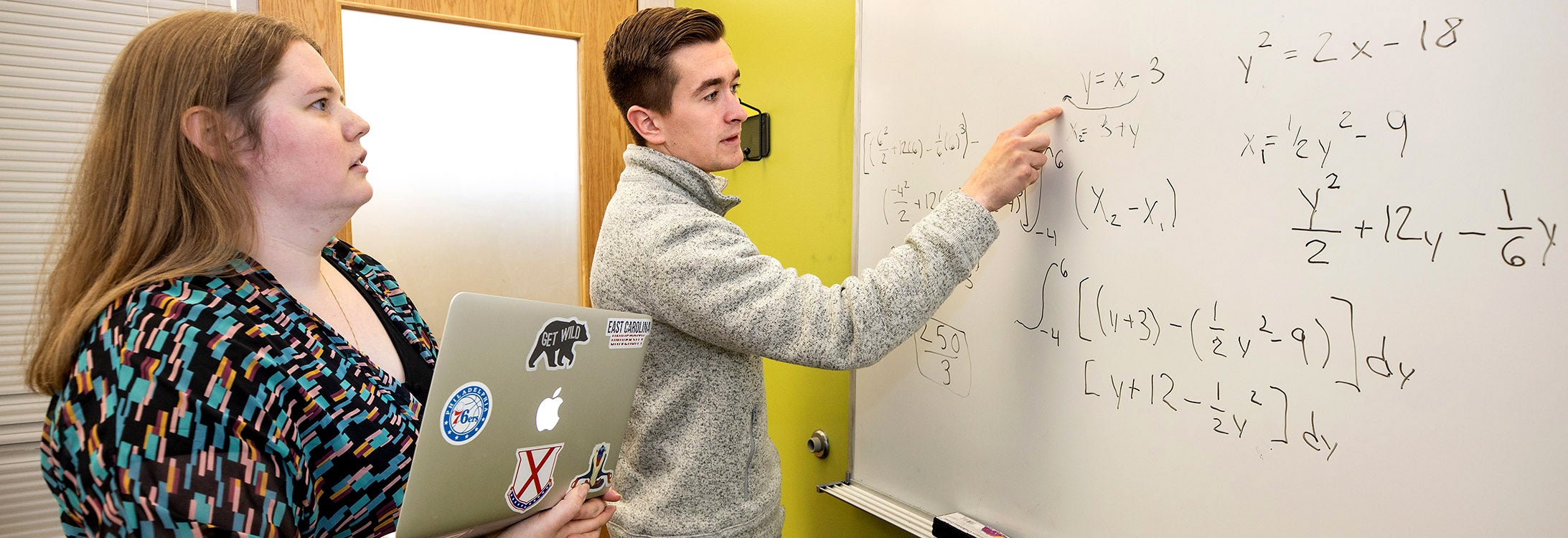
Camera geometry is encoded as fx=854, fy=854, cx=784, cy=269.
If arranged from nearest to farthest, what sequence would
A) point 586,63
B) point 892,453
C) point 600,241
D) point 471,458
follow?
1. point 471,458
2. point 600,241
3. point 892,453
4. point 586,63

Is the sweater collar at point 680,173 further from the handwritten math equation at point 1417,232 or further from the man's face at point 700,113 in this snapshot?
the handwritten math equation at point 1417,232

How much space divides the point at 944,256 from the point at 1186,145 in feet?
0.99

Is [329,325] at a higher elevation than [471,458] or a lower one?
higher

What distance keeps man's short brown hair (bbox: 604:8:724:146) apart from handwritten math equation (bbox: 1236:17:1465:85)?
683 mm

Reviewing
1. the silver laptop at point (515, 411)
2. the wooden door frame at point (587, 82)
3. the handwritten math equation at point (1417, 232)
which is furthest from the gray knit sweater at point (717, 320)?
the wooden door frame at point (587, 82)

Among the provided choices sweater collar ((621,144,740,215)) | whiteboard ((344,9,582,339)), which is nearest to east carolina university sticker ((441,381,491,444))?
sweater collar ((621,144,740,215))

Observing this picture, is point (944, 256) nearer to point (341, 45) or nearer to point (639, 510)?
point (639, 510)

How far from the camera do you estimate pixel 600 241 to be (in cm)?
121

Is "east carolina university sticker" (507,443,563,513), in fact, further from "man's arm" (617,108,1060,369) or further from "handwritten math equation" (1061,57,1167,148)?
"handwritten math equation" (1061,57,1167,148)

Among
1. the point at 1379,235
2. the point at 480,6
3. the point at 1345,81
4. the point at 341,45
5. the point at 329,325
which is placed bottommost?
the point at 329,325

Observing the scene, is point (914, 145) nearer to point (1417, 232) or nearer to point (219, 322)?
point (1417, 232)

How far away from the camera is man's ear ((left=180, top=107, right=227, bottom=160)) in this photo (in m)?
0.78

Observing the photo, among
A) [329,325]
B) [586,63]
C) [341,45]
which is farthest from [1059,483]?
[341,45]

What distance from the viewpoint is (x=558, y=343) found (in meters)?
0.87
